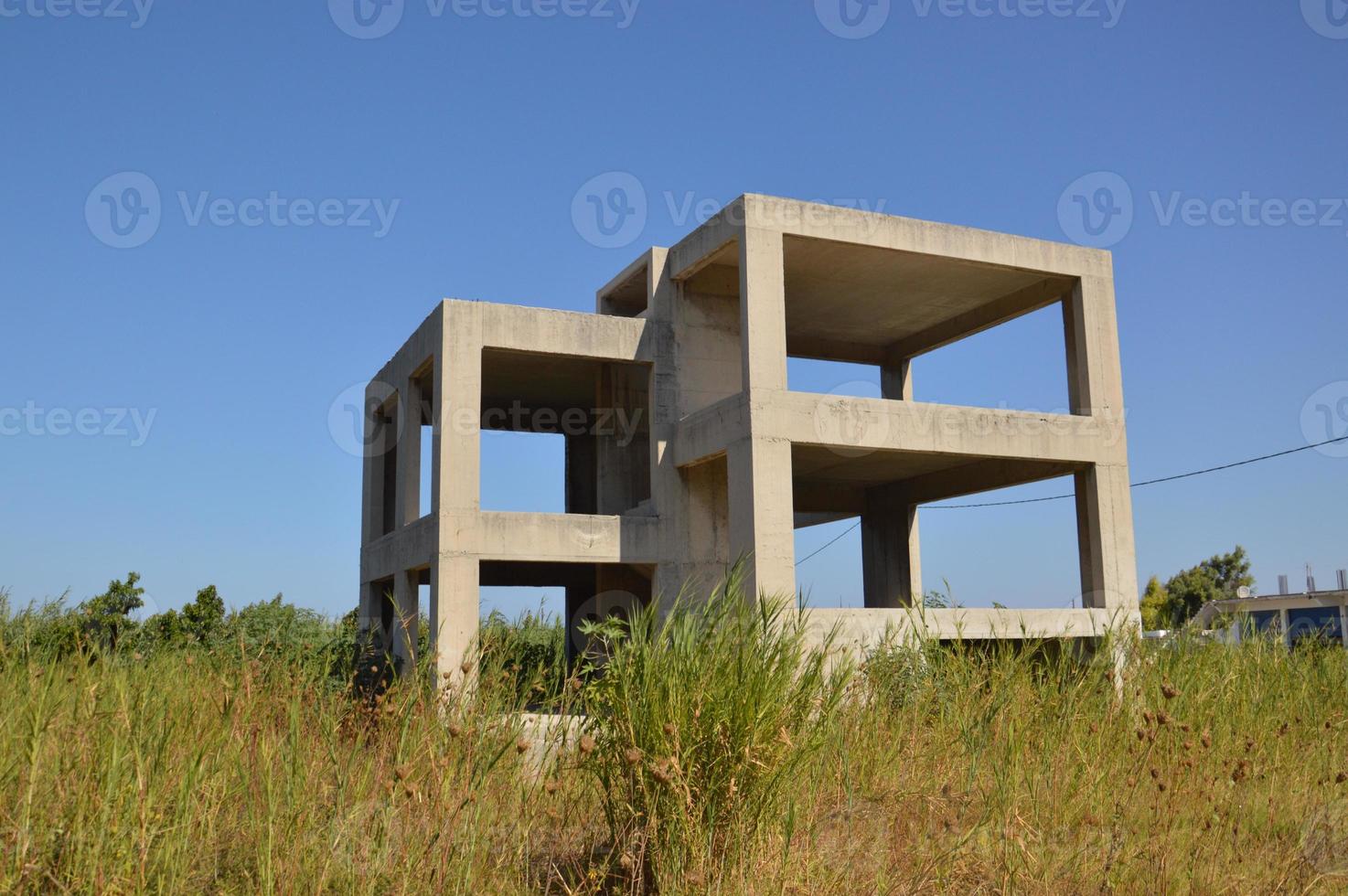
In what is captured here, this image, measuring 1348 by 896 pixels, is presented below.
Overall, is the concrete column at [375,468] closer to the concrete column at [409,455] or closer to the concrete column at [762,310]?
the concrete column at [409,455]

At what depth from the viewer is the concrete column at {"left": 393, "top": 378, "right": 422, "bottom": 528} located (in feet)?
63.9

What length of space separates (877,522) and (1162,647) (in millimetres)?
15159

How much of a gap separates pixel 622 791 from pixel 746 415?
1077cm

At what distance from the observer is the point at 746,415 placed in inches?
621

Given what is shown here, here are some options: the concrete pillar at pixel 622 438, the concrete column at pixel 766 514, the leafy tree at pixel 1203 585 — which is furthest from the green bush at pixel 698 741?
the leafy tree at pixel 1203 585

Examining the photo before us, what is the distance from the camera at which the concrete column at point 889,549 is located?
2305 centimetres

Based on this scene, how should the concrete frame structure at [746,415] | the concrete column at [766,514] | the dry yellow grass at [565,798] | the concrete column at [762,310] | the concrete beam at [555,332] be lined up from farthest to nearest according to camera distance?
the concrete beam at [555,332] < the concrete frame structure at [746,415] < the concrete column at [762,310] < the concrete column at [766,514] < the dry yellow grass at [565,798]

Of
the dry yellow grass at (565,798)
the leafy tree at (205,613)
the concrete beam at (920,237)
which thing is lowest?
the dry yellow grass at (565,798)

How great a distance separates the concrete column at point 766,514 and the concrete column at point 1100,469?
5678mm

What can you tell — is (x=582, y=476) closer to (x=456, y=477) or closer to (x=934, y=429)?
(x=456, y=477)

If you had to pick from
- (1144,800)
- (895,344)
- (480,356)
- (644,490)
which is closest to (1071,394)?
(895,344)

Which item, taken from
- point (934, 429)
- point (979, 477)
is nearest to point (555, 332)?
point (934, 429)

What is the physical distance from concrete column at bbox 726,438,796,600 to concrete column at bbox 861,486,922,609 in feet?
25.2

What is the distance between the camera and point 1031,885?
5293mm
